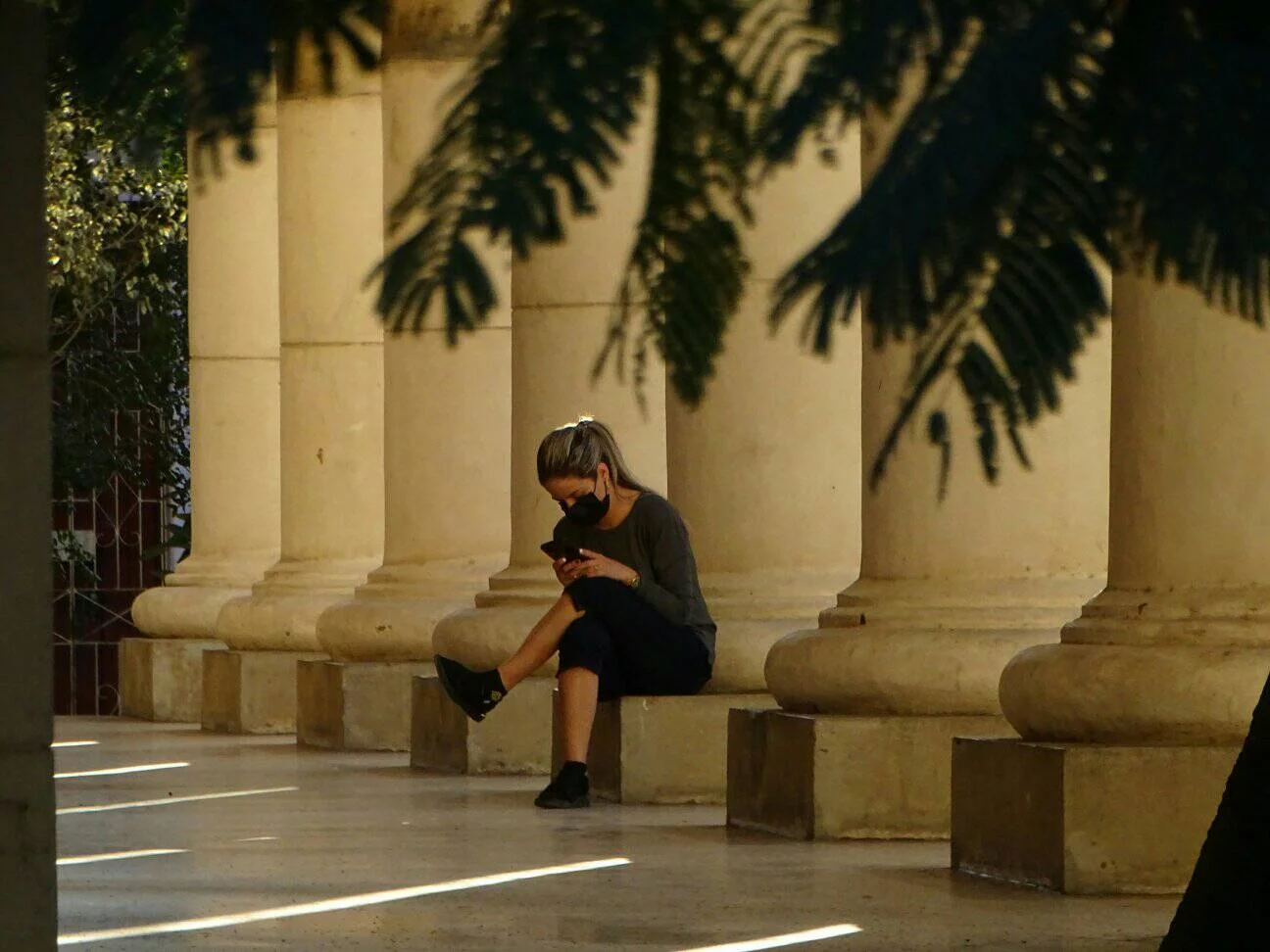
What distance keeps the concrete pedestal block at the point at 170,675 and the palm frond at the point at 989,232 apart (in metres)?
35.5

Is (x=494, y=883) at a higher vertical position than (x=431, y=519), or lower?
lower

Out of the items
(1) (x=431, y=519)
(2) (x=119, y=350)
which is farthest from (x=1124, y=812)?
(2) (x=119, y=350)

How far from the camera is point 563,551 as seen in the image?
22.0 meters

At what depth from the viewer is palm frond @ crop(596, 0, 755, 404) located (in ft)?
14.9

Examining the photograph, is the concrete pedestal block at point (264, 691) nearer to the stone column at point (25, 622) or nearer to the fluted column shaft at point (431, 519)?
the fluted column shaft at point (431, 519)

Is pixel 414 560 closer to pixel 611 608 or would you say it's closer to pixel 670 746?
pixel 670 746

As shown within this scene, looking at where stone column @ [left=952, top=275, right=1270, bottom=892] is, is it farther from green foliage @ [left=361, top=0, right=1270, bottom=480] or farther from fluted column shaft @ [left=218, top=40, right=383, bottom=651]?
fluted column shaft @ [left=218, top=40, right=383, bottom=651]

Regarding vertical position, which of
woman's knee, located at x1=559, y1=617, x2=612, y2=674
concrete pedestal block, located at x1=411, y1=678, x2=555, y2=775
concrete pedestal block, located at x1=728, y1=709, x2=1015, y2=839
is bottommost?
concrete pedestal block, located at x1=411, y1=678, x2=555, y2=775

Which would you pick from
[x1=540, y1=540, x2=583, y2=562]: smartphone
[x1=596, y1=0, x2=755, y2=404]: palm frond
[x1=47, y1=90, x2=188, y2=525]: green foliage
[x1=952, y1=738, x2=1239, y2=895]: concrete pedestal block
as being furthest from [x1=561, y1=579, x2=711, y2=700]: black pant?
[x1=47, y1=90, x2=188, y2=525]: green foliage

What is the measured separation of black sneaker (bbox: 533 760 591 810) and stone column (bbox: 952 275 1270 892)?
6451 millimetres

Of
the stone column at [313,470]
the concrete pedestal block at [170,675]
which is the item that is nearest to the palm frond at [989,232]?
the stone column at [313,470]

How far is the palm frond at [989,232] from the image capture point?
4402 mm

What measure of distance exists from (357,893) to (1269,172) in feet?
41.6

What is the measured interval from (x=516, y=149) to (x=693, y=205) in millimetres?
527
